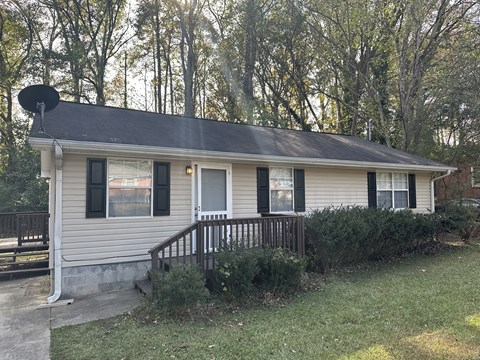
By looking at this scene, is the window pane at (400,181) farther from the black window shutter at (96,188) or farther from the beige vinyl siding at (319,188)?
the black window shutter at (96,188)

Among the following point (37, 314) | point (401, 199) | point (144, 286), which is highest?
point (401, 199)

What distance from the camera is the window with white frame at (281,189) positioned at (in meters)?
7.90

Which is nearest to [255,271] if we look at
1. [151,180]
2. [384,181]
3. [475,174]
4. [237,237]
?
[237,237]

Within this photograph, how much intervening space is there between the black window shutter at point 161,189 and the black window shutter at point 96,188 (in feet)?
3.03

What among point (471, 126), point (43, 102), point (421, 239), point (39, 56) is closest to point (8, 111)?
point (39, 56)

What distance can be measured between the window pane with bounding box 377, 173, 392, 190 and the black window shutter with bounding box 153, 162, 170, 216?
21.2ft

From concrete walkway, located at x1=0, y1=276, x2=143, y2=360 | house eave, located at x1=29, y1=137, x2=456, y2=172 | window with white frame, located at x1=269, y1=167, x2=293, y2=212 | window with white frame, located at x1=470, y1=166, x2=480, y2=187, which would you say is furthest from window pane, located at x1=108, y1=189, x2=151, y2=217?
window with white frame, located at x1=470, y1=166, x2=480, y2=187

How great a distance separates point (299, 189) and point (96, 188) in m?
4.71

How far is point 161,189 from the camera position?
21.2 ft

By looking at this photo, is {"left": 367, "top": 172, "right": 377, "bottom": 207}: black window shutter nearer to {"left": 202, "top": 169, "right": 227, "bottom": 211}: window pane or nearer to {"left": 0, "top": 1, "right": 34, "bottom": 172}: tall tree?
{"left": 202, "top": 169, "right": 227, "bottom": 211}: window pane

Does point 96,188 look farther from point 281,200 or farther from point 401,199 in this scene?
point 401,199

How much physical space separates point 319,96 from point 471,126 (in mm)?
8909

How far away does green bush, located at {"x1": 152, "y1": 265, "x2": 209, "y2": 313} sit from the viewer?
14.4ft

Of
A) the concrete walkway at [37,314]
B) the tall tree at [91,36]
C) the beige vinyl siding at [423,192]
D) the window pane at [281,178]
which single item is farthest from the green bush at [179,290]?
the tall tree at [91,36]
